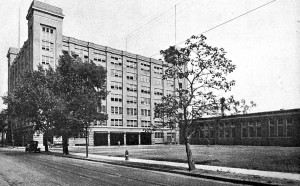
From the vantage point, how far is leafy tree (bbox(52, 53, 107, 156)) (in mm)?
31203

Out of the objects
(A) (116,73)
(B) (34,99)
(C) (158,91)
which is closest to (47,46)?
(A) (116,73)

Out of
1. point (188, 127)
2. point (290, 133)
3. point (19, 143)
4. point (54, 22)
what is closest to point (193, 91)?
point (188, 127)

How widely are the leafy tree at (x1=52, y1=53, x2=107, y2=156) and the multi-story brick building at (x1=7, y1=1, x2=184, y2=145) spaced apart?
25.0 m

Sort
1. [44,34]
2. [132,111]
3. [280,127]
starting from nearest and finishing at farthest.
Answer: [280,127] → [44,34] → [132,111]

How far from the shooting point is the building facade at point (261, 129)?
4768cm

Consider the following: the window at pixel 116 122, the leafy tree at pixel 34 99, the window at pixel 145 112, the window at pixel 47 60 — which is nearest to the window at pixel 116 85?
the window at pixel 116 122

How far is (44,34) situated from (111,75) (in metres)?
18.7

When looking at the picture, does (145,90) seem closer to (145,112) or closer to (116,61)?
(145,112)

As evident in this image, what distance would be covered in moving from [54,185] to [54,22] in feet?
208

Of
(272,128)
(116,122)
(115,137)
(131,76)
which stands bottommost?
(115,137)

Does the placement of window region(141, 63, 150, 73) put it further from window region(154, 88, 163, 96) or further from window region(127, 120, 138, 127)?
window region(127, 120, 138, 127)

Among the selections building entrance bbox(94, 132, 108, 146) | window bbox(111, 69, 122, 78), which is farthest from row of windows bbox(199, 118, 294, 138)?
window bbox(111, 69, 122, 78)

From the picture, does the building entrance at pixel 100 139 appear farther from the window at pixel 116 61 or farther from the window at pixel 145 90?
the window at pixel 116 61

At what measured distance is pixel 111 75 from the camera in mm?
75500
